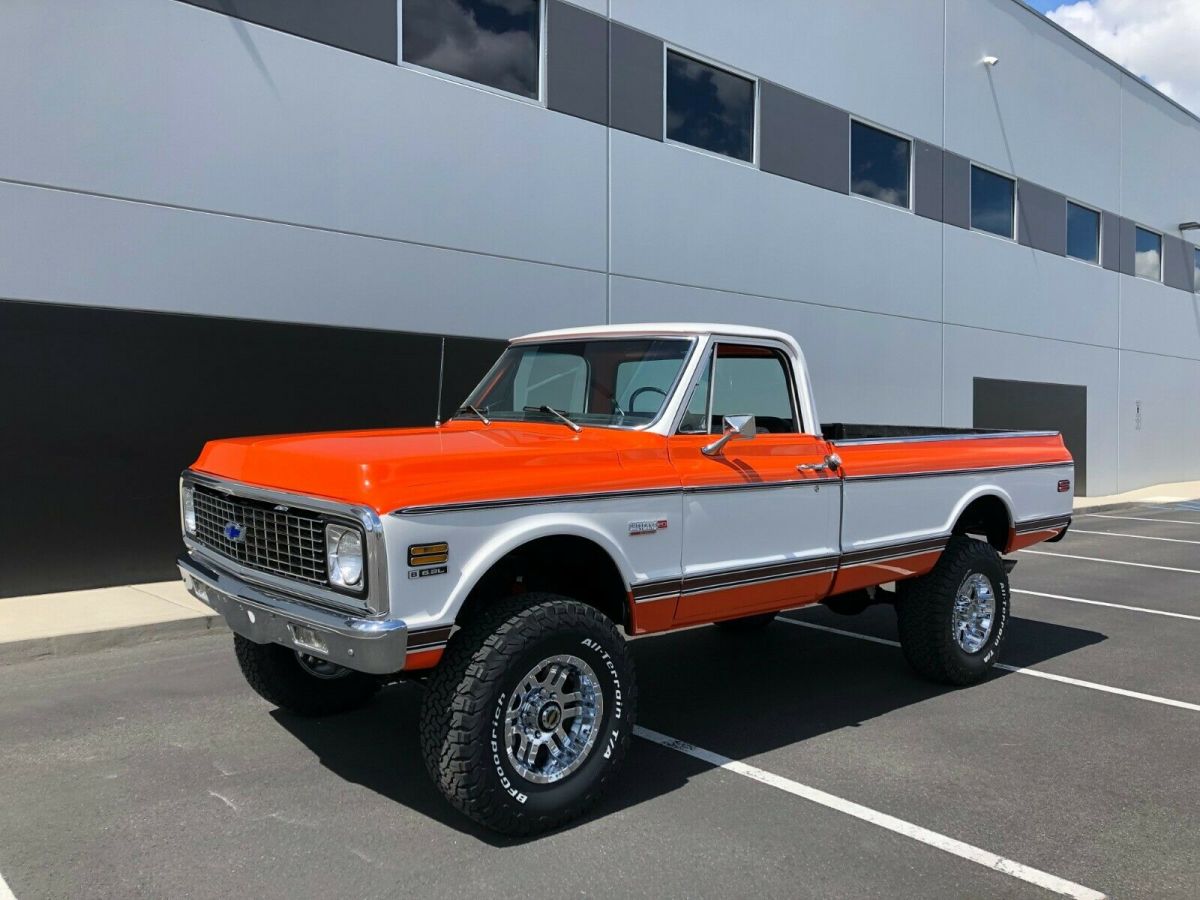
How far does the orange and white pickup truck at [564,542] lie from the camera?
3502 millimetres

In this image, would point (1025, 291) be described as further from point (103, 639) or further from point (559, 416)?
point (103, 639)

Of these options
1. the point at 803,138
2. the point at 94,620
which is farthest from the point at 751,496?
the point at 803,138

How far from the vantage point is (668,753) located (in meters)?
4.62

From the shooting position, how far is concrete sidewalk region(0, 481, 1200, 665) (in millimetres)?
6406

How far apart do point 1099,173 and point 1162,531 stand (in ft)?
32.4

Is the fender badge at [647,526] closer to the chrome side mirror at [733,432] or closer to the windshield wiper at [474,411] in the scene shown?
the chrome side mirror at [733,432]

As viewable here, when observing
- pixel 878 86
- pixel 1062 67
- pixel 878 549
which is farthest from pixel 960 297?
pixel 878 549

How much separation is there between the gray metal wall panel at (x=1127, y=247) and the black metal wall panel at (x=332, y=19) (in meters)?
18.3

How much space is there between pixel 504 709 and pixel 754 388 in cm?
225

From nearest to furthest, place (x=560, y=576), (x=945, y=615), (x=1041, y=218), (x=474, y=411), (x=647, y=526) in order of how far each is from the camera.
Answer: (x=647, y=526) → (x=560, y=576) → (x=474, y=411) → (x=945, y=615) → (x=1041, y=218)

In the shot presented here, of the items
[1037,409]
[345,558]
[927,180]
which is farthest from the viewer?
[1037,409]

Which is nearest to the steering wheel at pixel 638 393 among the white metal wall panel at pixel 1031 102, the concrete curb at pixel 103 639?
the concrete curb at pixel 103 639

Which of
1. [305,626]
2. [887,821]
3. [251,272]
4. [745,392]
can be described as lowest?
[887,821]

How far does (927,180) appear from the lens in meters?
16.4
